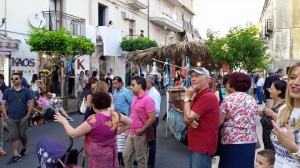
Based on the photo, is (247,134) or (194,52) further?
(194,52)

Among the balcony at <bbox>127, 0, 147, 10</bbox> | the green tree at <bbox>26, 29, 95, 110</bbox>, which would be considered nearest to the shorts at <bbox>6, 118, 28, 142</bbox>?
the green tree at <bbox>26, 29, 95, 110</bbox>

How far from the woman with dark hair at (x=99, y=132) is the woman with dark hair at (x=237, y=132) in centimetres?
121

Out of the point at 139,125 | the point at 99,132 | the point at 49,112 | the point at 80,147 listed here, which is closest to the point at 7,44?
the point at 49,112

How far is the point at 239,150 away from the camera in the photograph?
157 inches

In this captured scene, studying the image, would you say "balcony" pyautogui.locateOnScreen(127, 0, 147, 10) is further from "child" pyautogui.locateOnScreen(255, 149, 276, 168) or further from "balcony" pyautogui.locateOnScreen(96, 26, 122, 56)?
"child" pyautogui.locateOnScreen(255, 149, 276, 168)

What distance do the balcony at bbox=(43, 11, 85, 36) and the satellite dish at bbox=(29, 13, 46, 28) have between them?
1.22 ft

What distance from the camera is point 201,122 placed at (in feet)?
12.7

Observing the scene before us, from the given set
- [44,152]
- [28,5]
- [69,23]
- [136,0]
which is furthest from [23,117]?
[136,0]

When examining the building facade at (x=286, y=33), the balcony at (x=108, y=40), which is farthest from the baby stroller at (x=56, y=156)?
the building facade at (x=286, y=33)

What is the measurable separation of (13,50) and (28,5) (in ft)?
8.37

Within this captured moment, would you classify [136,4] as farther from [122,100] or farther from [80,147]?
[122,100]

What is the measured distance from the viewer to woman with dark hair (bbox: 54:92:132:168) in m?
3.84

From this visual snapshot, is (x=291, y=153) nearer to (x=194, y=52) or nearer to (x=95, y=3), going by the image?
(x=194, y=52)

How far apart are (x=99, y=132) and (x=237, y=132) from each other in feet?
4.88
